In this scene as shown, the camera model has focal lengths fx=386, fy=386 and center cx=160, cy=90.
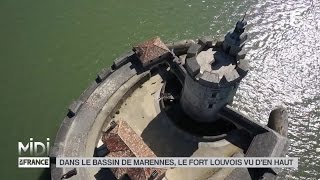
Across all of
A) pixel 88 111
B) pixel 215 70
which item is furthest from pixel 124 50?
pixel 215 70

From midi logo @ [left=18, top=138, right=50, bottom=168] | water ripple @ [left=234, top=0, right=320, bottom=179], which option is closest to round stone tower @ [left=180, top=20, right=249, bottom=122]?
water ripple @ [left=234, top=0, right=320, bottom=179]

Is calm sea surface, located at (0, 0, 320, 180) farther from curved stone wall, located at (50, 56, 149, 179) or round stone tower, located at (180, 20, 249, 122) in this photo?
round stone tower, located at (180, 20, 249, 122)

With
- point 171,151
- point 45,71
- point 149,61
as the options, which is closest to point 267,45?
point 149,61

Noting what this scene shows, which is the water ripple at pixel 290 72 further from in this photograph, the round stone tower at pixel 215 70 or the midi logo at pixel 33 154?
the midi logo at pixel 33 154

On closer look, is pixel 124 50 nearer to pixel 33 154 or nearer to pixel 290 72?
pixel 33 154

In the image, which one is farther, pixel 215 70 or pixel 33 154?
pixel 33 154

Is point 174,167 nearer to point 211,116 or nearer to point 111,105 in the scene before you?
point 211,116

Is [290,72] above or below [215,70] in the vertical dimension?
below

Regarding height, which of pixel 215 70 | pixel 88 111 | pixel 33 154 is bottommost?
pixel 33 154
